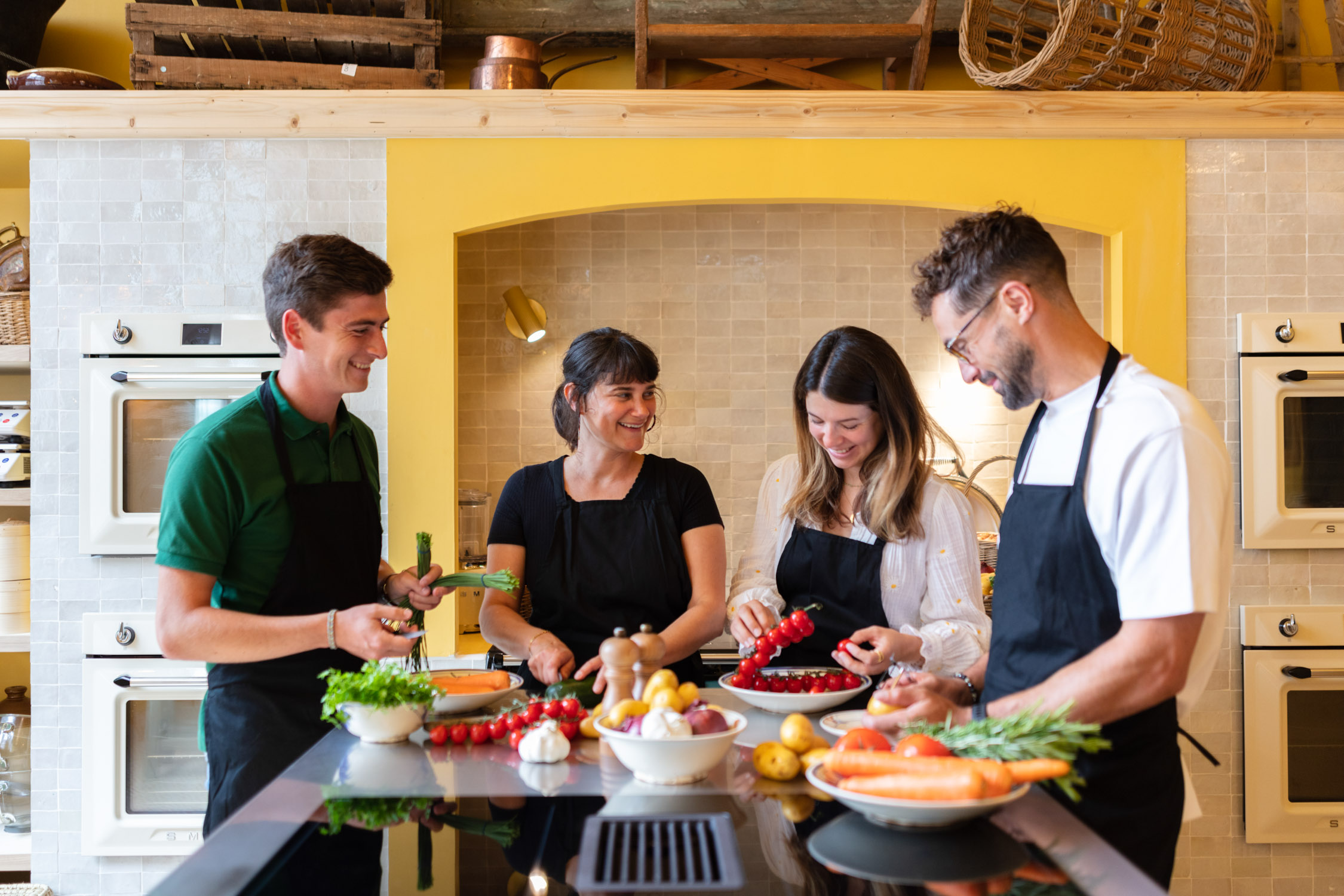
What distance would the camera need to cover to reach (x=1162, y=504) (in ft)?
5.09

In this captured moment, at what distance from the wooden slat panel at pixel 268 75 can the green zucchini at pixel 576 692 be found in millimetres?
2509

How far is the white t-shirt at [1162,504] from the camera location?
152 cm

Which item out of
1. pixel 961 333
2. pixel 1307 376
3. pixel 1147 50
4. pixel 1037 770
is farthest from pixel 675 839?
pixel 1147 50

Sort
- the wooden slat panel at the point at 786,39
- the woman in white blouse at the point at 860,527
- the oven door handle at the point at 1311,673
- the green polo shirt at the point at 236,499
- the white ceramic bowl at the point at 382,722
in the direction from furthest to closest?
1. the wooden slat panel at the point at 786,39
2. the oven door handle at the point at 1311,673
3. the woman in white blouse at the point at 860,527
4. the green polo shirt at the point at 236,499
5. the white ceramic bowl at the point at 382,722

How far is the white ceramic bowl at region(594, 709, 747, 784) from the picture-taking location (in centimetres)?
151

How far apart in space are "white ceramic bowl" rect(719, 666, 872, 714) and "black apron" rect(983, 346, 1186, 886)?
12.3 inches

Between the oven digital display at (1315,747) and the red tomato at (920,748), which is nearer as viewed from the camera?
the red tomato at (920,748)

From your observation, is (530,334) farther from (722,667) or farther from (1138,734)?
(1138,734)

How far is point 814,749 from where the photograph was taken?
1592mm

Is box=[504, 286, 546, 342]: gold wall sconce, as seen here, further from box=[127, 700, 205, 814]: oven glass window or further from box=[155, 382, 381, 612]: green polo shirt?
box=[155, 382, 381, 612]: green polo shirt

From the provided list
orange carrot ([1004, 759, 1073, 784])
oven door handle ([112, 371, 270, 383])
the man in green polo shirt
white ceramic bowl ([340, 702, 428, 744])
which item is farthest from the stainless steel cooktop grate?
oven door handle ([112, 371, 270, 383])

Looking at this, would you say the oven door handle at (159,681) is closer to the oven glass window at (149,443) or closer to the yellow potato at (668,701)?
the oven glass window at (149,443)

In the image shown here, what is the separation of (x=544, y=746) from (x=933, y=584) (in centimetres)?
116

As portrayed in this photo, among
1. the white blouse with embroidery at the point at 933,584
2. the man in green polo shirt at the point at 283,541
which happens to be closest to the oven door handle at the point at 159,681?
the man in green polo shirt at the point at 283,541
